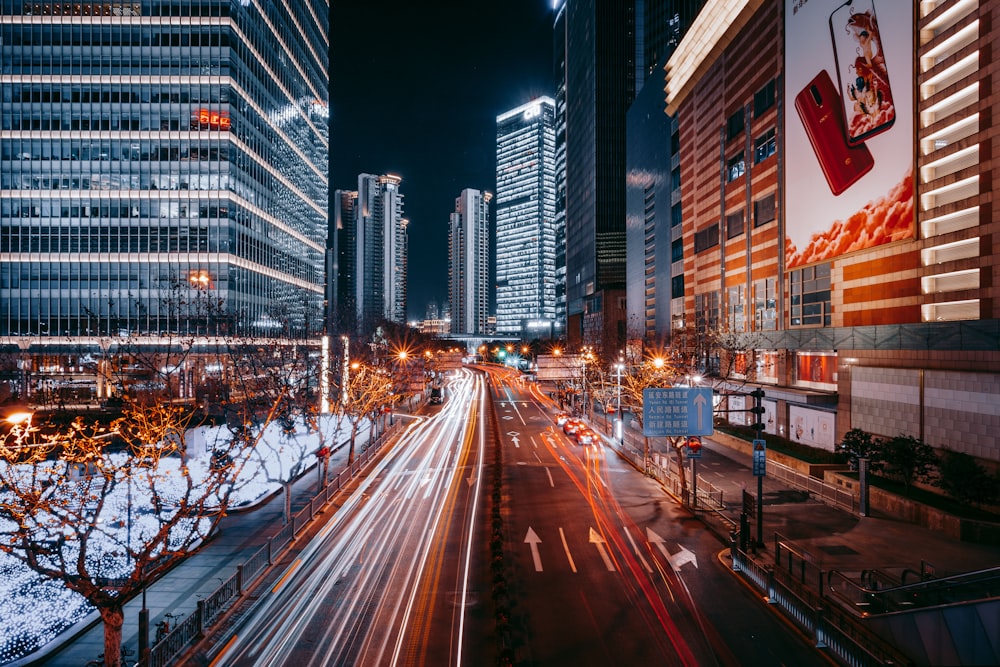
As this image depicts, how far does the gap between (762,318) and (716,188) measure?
1498cm

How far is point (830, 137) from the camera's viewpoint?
33000 mm

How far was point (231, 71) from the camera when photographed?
6688 centimetres

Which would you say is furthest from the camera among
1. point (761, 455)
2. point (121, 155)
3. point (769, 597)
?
point (121, 155)

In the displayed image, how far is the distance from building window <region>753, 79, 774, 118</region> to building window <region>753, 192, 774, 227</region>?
23.2 ft

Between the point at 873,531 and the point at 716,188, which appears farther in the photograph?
the point at 716,188

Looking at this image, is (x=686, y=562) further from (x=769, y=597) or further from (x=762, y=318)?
(x=762, y=318)

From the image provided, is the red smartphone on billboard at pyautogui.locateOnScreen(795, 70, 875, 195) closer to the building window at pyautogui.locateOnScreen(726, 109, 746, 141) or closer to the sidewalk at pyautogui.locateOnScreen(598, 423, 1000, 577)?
the building window at pyautogui.locateOnScreen(726, 109, 746, 141)

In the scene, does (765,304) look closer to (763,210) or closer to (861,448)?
(763,210)

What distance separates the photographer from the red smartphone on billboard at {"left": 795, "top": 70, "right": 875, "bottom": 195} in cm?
3070

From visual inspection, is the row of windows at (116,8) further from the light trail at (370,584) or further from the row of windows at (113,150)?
the light trail at (370,584)

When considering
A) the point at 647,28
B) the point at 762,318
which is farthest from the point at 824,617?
the point at 647,28

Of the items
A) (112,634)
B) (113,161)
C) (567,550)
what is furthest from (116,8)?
(567,550)

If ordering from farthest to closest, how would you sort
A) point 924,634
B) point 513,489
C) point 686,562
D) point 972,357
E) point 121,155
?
point 121,155
point 513,489
point 972,357
point 686,562
point 924,634

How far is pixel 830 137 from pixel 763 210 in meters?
9.62
